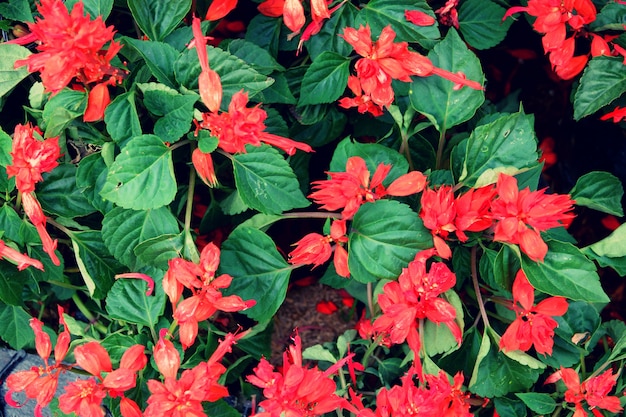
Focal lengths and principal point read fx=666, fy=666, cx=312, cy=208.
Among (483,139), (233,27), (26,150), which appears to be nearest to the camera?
(26,150)

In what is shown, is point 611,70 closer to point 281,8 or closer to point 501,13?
point 501,13

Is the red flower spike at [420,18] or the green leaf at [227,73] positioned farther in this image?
the red flower spike at [420,18]

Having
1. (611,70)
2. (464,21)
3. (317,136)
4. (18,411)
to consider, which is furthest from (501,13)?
(18,411)

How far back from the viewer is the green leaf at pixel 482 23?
125cm

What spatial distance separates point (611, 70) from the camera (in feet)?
3.73

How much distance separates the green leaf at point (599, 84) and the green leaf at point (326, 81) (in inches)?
15.8

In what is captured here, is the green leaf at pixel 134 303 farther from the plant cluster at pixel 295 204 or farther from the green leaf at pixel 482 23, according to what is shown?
the green leaf at pixel 482 23

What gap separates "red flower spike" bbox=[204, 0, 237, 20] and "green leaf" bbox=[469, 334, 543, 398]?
704 millimetres

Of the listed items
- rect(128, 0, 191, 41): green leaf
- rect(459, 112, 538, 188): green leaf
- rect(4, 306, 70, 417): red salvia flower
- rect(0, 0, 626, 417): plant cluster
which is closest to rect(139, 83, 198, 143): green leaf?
rect(0, 0, 626, 417): plant cluster

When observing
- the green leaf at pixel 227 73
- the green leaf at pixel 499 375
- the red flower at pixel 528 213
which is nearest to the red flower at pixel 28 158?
the green leaf at pixel 227 73

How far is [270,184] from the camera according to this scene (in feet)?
3.35

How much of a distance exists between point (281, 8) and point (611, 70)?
578mm

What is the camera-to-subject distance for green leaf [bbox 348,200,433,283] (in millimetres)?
987

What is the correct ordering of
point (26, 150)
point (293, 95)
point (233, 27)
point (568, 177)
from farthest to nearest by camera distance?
point (568, 177) < point (233, 27) < point (293, 95) < point (26, 150)
